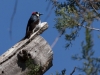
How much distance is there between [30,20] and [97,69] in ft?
7.60

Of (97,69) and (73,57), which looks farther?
(73,57)

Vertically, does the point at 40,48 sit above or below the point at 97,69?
above

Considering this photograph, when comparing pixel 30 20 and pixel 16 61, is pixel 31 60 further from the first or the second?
pixel 30 20

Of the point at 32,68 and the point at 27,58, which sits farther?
the point at 27,58

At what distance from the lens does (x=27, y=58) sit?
6.81 ft

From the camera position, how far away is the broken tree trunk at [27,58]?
2.05 metres

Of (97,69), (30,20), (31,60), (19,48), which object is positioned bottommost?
(97,69)

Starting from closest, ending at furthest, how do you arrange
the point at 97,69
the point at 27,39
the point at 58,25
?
the point at 97,69
the point at 58,25
the point at 27,39

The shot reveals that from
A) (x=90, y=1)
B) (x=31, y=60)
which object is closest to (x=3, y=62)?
(x=31, y=60)

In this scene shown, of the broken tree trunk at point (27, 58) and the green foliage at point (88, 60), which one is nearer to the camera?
the green foliage at point (88, 60)

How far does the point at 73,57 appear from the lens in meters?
2.07

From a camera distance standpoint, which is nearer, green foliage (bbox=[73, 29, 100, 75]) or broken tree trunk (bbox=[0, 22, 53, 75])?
green foliage (bbox=[73, 29, 100, 75])

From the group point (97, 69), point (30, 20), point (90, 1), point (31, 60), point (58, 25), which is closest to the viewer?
point (90, 1)

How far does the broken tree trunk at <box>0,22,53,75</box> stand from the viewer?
2053mm
